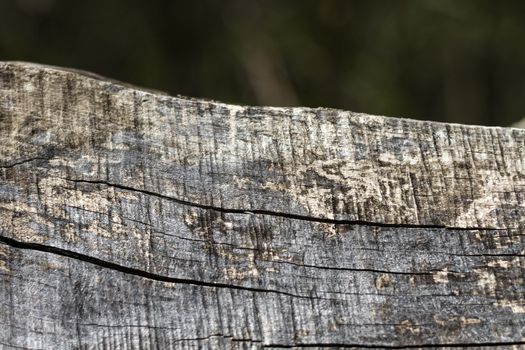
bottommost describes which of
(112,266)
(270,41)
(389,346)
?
(389,346)

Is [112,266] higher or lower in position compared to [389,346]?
higher

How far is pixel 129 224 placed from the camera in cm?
129

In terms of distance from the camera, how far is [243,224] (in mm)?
1313

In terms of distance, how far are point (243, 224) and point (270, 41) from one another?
13.9 ft

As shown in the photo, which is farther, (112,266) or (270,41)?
(270,41)

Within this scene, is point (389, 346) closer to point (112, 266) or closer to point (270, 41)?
point (112, 266)

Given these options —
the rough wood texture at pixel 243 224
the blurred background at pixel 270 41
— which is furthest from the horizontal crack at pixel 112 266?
the blurred background at pixel 270 41

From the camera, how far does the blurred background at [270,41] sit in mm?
5391

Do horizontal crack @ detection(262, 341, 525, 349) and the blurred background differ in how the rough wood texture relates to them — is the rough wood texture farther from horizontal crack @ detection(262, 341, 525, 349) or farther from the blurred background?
the blurred background

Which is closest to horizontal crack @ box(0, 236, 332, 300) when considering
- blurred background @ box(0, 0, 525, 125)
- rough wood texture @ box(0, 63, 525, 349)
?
rough wood texture @ box(0, 63, 525, 349)

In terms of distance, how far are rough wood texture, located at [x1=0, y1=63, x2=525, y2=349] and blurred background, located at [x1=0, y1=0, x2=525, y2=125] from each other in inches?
150

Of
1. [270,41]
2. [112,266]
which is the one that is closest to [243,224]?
[112,266]

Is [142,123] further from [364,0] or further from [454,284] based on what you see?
[364,0]

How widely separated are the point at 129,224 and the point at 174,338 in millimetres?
211
